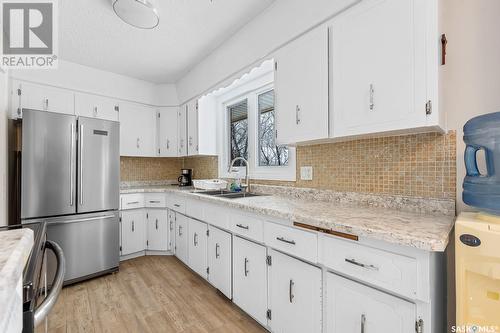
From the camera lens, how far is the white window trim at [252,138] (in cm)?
239

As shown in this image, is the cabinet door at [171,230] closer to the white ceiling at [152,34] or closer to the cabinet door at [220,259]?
the cabinet door at [220,259]

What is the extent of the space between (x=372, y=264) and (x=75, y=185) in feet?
9.01

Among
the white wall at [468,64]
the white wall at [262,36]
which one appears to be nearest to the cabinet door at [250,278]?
the white wall at [468,64]

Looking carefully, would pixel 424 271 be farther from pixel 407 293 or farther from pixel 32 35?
pixel 32 35

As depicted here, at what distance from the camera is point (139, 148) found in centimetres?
355

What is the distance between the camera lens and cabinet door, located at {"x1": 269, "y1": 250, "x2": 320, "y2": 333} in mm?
1310

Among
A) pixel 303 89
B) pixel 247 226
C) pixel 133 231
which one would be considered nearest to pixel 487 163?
pixel 303 89

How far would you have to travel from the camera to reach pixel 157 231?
128 inches

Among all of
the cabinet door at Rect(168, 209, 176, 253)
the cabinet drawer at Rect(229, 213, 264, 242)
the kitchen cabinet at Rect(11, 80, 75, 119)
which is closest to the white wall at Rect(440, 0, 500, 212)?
the cabinet drawer at Rect(229, 213, 264, 242)

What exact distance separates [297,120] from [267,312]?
1.36 m

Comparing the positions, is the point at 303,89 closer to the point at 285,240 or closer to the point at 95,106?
the point at 285,240

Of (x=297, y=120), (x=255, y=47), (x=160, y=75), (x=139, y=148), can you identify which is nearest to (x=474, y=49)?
(x=297, y=120)

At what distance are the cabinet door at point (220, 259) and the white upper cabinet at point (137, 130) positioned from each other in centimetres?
194

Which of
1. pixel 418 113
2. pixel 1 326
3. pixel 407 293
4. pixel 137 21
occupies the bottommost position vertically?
pixel 407 293
